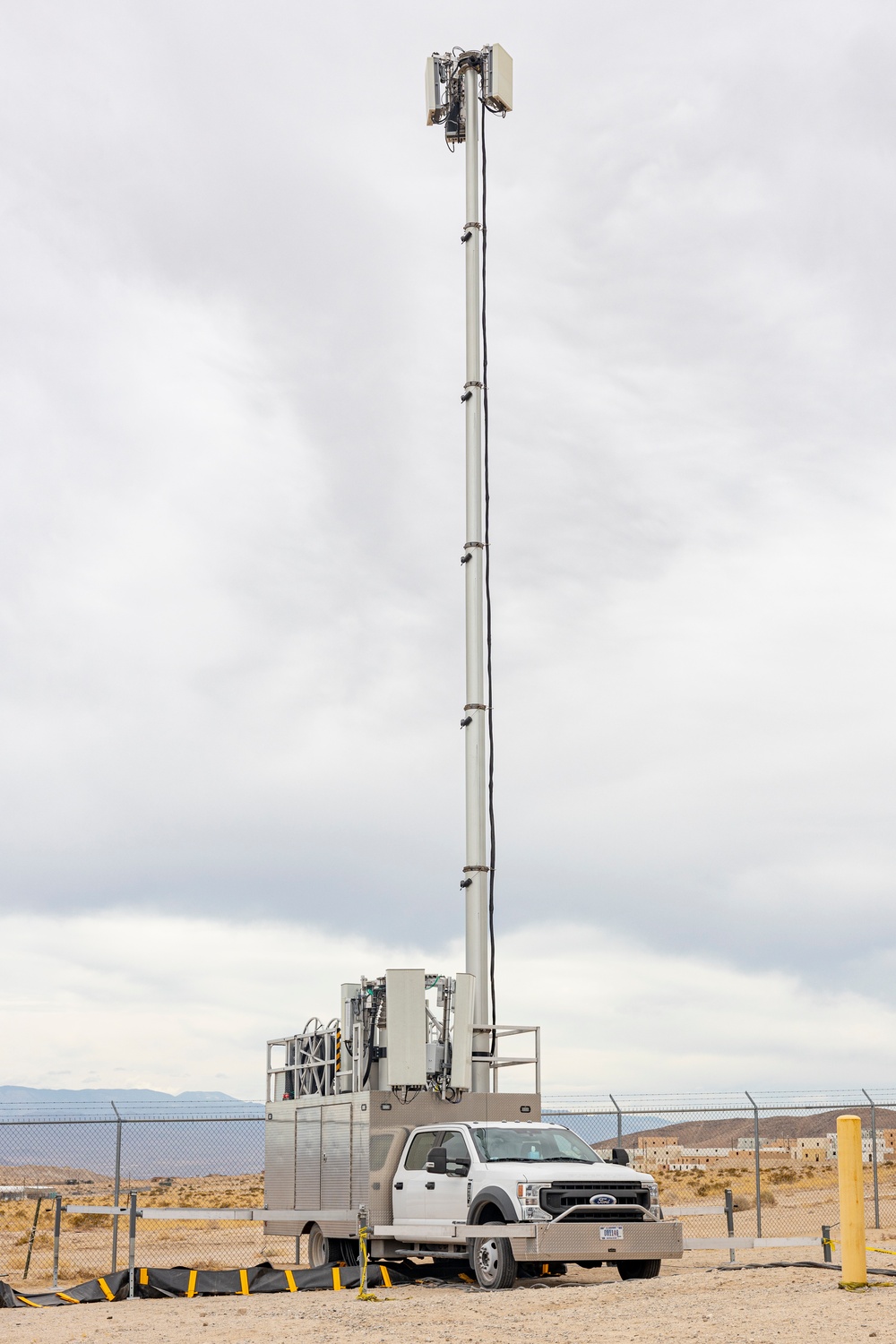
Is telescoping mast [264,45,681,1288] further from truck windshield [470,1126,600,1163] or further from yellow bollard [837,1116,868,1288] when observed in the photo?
yellow bollard [837,1116,868,1288]

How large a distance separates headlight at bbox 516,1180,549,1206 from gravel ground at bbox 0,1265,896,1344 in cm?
82

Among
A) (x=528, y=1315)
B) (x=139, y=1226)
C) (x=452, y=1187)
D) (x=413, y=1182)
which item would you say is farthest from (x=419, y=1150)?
(x=139, y=1226)

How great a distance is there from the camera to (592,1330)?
452 inches

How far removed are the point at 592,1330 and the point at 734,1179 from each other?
3680cm

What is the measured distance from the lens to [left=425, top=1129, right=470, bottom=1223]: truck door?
16031 millimetres

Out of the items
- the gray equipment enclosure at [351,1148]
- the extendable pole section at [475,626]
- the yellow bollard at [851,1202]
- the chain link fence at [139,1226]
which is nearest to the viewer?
the yellow bollard at [851,1202]

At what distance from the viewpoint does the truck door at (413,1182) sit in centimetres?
1677

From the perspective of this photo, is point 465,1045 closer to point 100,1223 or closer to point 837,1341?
point 837,1341

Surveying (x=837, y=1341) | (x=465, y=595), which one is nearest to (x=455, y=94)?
(x=465, y=595)

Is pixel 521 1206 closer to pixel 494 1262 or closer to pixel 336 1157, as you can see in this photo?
pixel 494 1262

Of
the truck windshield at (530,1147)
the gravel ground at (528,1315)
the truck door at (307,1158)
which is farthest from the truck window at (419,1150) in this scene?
the truck door at (307,1158)

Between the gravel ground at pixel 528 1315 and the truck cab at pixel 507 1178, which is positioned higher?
the truck cab at pixel 507 1178

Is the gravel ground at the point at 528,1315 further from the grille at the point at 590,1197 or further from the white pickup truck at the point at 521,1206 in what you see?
the grille at the point at 590,1197

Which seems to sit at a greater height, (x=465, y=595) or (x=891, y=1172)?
(x=465, y=595)
